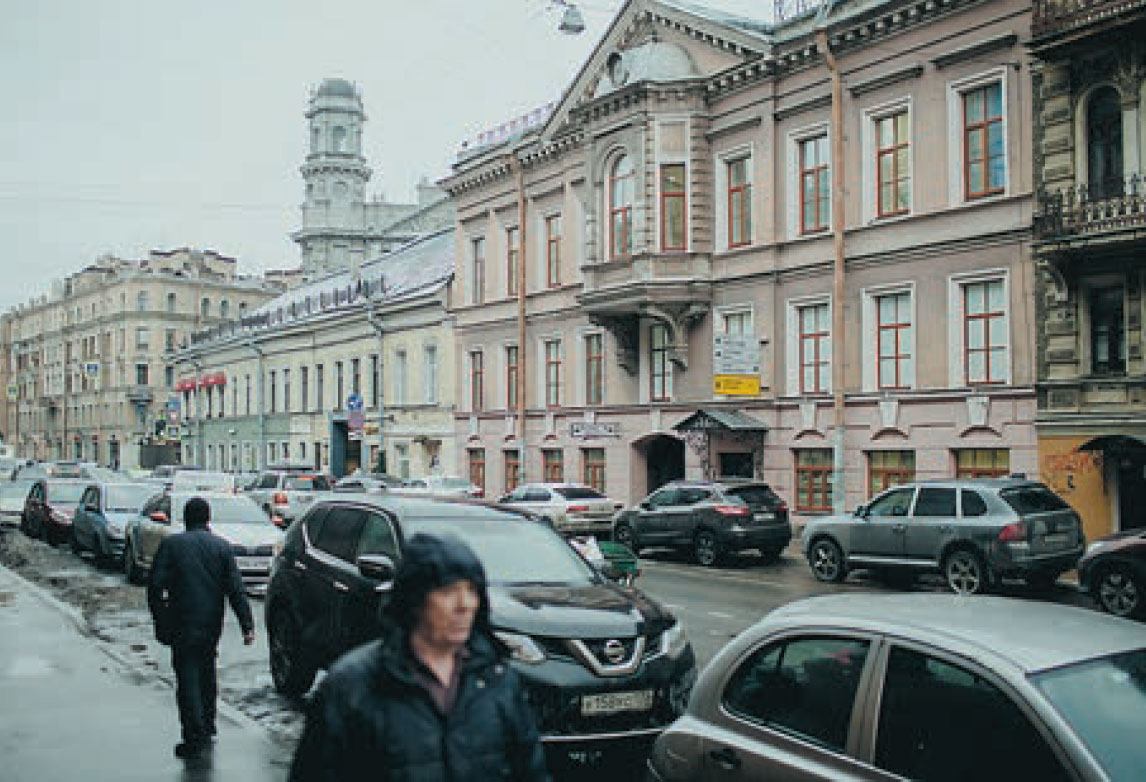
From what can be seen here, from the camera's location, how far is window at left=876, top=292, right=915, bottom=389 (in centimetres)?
2567

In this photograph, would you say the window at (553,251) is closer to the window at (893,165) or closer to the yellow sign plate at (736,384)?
the yellow sign plate at (736,384)

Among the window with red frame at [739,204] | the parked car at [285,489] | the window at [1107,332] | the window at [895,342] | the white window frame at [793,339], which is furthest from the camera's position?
the parked car at [285,489]

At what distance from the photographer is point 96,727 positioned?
8984 millimetres

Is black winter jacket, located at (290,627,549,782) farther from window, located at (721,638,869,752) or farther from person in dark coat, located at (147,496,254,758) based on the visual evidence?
person in dark coat, located at (147,496,254,758)

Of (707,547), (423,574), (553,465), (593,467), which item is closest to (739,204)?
(593,467)

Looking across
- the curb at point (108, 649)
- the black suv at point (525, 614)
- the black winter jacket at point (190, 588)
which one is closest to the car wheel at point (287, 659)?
the black suv at point (525, 614)

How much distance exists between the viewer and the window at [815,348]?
90.6 feet

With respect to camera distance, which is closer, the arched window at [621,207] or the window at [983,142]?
the window at [983,142]

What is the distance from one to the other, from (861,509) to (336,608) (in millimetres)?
12432

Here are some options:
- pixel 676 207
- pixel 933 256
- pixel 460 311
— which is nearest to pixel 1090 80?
pixel 933 256

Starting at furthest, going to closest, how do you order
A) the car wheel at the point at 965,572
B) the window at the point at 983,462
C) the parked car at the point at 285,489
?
the parked car at the point at 285,489
the window at the point at 983,462
the car wheel at the point at 965,572

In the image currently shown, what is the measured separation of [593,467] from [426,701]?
32169 mm

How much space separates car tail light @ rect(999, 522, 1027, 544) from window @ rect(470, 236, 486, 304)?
2658cm

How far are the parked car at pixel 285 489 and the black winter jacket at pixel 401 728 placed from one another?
30628 millimetres
